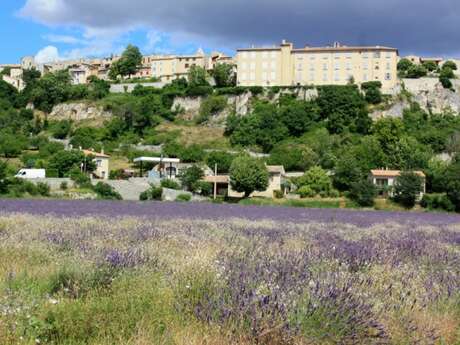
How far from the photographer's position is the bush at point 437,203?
4047cm

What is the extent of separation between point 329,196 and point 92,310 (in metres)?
46.6

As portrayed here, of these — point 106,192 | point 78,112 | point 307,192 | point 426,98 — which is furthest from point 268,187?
point 78,112

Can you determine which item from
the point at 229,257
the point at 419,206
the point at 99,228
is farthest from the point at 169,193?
the point at 229,257

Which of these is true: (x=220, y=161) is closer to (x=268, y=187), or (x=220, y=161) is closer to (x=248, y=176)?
(x=268, y=187)

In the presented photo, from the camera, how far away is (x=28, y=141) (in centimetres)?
8038

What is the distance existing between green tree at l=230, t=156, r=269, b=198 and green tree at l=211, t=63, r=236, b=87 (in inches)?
2239

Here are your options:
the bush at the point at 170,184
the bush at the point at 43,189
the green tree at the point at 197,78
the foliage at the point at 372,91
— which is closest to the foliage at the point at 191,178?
the bush at the point at 170,184

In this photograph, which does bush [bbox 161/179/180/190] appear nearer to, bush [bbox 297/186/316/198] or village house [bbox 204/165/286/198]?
village house [bbox 204/165/286/198]

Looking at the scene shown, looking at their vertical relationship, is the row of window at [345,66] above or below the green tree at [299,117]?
above

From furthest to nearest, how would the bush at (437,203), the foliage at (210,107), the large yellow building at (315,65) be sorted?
1. the large yellow building at (315,65)
2. the foliage at (210,107)
3. the bush at (437,203)

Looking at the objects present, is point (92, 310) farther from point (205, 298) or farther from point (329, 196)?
point (329, 196)

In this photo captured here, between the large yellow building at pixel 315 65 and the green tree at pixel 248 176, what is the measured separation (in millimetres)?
49991

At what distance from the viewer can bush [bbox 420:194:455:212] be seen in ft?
133

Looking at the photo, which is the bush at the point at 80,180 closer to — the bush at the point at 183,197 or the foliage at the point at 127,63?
the bush at the point at 183,197
